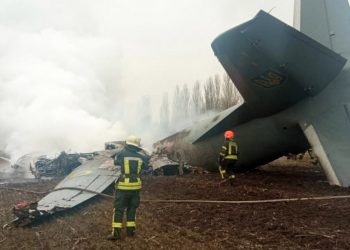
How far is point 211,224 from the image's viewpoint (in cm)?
762

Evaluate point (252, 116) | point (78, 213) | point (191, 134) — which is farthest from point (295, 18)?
point (78, 213)

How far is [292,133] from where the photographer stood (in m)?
12.4

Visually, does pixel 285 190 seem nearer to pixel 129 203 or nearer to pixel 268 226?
pixel 268 226

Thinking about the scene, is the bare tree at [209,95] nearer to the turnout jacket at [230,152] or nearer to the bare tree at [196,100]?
the bare tree at [196,100]

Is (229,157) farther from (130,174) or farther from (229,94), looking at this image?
(229,94)

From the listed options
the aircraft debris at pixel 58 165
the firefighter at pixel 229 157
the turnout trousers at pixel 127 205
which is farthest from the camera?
the aircraft debris at pixel 58 165

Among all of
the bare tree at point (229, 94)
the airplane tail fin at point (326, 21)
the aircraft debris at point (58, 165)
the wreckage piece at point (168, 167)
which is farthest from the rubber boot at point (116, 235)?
the bare tree at point (229, 94)

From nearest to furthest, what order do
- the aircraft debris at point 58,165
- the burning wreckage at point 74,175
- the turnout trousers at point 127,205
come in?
the turnout trousers at point 127,205, the burning wreckage at point 74,175, the aircraft debris at point 58,165

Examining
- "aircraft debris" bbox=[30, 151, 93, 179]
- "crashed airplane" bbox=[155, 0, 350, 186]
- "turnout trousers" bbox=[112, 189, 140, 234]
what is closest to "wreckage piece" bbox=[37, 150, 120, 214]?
"turnout trousers" bbox=[112, 189, 140, 234]

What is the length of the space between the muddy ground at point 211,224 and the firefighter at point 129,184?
393 millimetres

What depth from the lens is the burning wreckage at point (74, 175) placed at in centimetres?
827

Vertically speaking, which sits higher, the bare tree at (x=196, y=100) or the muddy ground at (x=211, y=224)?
the bare tree at (x=196, y=100)

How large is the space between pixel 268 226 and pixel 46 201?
203 inches

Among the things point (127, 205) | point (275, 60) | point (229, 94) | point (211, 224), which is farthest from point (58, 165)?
point (229, 94)
